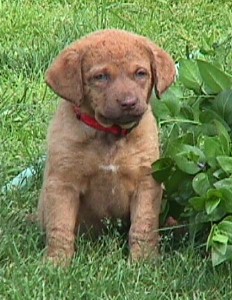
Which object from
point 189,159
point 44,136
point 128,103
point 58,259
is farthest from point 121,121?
point 44,136

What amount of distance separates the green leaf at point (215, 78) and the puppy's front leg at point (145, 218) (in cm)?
51

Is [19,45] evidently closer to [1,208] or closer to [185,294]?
[1,208]

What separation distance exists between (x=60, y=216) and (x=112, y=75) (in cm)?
66

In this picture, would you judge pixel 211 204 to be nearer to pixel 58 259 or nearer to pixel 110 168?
pixel 110 168

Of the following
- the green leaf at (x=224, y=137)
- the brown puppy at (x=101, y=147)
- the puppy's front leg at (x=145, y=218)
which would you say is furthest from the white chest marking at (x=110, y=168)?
the green leaf at (x=224, y=137)

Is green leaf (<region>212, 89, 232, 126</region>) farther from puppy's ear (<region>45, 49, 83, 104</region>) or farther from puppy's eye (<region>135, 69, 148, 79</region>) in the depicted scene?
puppy's ear (<region>45, 49, 83, 104</region>)

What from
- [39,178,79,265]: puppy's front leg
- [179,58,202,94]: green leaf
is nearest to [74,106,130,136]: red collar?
[39,178,79,265]: puppy's front leg

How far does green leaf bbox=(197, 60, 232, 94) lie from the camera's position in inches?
191

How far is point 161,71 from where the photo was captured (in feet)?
15.8

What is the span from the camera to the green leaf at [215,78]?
485cm

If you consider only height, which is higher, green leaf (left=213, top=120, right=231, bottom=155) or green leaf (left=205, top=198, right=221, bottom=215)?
green leaf (left=213, top=120, right=231, bottom=155)

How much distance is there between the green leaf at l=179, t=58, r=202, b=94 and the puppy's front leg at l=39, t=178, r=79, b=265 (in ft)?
2.37

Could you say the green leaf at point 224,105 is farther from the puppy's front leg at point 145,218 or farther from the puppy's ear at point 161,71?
the puppy's front leg at point 145,218

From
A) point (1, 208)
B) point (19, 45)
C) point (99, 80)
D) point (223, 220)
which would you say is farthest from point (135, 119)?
point (19, 45)
